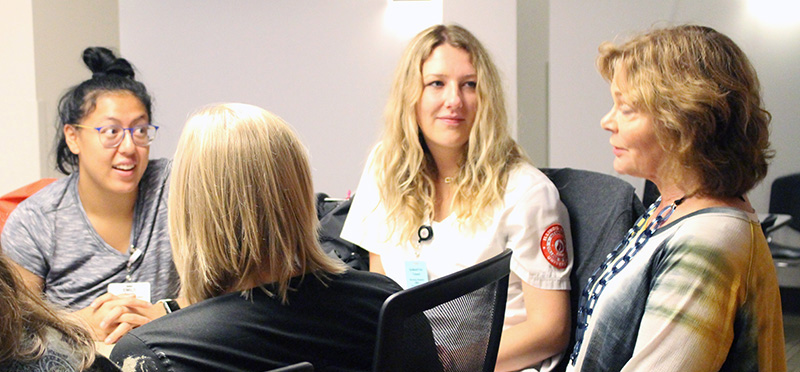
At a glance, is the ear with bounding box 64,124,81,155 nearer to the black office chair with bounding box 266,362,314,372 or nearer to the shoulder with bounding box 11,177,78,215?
the shoulder with bounding box 11,177,78,215

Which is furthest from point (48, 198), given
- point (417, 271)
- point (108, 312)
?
point (417, 271)

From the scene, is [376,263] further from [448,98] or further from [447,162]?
[448,98]

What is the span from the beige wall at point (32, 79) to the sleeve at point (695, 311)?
328 centimetres

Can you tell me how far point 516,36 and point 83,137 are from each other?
1940 millimetres

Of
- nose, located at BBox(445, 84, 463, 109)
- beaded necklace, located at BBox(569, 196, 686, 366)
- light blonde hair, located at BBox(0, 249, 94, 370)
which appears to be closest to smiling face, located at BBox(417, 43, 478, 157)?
nose, located at BBox(445, 84, 463, 109)

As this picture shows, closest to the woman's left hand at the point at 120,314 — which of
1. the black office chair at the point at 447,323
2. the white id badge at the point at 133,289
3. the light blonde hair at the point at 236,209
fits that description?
the white id badge at the point at 133,289

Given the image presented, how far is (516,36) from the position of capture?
127 inches

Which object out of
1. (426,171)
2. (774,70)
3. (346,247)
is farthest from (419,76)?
(774,70)

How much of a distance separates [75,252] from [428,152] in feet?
3.96

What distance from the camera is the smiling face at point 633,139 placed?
133 cm

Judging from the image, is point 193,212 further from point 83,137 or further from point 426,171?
point 83,137

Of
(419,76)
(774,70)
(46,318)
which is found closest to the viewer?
(46,318)

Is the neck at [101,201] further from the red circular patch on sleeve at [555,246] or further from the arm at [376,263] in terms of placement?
the red circular patch on sleeve at [555,246]

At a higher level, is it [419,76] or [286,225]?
[419,76]
